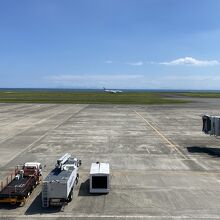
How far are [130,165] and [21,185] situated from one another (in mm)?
11728

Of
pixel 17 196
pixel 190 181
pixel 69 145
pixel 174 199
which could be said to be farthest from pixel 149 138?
pixel 17 196

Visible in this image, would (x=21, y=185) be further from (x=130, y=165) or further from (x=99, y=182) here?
(x=130, y=165)

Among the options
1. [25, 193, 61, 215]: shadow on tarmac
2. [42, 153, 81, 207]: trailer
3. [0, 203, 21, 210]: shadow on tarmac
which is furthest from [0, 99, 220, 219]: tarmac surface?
[42, 153, 81, 207]: trailer

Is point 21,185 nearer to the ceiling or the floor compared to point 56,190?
nearer to the floor

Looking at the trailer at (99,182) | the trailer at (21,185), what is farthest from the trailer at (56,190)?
the trailer at (99,182)

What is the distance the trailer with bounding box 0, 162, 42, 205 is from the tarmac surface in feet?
1.54

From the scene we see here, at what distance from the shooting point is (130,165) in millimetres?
32469

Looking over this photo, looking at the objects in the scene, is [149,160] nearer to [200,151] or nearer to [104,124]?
[200,151]

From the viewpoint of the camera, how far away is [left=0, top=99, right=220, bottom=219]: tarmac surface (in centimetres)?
2094

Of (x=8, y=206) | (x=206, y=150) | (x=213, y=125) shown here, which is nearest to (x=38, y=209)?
(x=8, y=206)

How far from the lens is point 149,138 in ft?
162

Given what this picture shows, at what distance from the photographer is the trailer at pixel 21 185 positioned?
70.3 feet

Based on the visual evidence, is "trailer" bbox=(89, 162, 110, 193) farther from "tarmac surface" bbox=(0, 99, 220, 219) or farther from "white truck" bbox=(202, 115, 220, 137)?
"white truck" bbox=(202, 115, 220, 137)

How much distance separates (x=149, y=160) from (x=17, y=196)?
16084 millimetres
